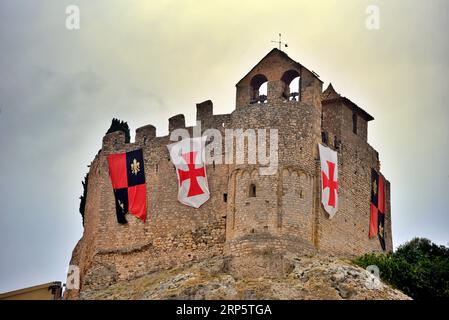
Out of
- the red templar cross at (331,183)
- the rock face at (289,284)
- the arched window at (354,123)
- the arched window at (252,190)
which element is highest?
the arched window at (354,123)

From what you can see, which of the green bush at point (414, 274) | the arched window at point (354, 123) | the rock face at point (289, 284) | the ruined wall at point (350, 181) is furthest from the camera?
the arched window at point (354, 123)

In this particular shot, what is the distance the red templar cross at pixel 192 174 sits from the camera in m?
59.9

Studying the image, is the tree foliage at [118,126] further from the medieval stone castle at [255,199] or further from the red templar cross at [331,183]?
the red templar cross at [331,183]

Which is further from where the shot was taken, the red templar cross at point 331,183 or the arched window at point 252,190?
the red templar cross at point 331,183

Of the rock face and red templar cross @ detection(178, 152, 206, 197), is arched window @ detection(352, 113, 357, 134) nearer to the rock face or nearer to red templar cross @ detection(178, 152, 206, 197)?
red templar cross @ detection(178, 152, 206, 197)

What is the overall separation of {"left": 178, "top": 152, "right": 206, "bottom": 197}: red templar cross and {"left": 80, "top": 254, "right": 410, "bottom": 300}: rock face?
4.23m

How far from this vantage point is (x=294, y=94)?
6041 centimetres

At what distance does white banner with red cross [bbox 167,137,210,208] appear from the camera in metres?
59.8

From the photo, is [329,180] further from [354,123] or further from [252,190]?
[354,123]

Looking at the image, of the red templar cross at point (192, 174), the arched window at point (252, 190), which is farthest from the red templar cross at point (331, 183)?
the red templar cross at point (192, 174)

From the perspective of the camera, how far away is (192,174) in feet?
198

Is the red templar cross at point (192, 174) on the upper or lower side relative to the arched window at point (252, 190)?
upper
